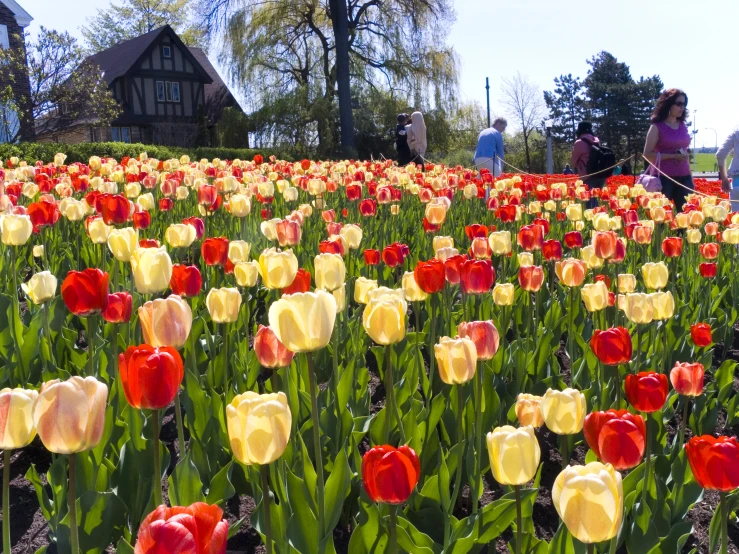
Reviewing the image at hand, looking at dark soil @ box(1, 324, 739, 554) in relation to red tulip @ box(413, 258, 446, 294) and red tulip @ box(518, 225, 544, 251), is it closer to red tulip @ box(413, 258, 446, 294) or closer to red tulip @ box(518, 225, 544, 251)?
red tulip @ box(413, 258, 446, 294)

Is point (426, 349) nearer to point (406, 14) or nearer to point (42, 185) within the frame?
point (42, 185)

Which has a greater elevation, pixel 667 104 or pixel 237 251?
pixel 667 104

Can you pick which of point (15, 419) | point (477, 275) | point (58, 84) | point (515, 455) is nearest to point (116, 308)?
point (15, 419)

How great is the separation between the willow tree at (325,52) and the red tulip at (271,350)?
24282 mm

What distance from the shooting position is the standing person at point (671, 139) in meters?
6.60

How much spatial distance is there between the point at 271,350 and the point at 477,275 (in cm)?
88

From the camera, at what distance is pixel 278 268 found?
6.80ft

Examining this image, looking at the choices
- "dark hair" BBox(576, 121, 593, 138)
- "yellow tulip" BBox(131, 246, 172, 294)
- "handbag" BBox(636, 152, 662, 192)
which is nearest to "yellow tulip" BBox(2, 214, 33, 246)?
"yellow tulip" BBox(131, 246, 172, 294)

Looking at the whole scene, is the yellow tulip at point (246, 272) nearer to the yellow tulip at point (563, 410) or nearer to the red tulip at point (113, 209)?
the red tulip at point (113, 209)

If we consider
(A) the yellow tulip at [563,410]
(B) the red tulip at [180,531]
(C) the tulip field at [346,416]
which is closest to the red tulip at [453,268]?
(C) the tulip field at [346,416]

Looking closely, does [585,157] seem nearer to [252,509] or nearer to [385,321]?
[252,509]

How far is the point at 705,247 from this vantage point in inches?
155

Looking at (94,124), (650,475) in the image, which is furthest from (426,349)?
(94,124)

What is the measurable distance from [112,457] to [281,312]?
93 cm
